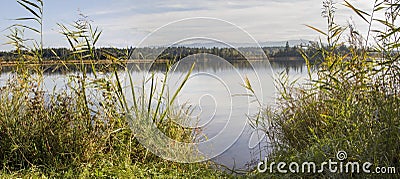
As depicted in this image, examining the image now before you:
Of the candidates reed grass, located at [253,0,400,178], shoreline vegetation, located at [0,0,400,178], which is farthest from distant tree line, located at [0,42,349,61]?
reed grass, located at [253,0,400,178]

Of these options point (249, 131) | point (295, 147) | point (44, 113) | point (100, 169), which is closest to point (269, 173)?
point (295, 147)

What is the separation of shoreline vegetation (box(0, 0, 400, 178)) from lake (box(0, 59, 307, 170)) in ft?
0.28

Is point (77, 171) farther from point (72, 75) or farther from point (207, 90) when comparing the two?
point (207, 90)

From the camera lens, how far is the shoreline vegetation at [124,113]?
127 inches

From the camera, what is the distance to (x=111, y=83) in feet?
12.9

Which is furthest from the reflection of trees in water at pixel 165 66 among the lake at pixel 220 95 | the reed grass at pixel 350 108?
the reed grass at pixel 350 108

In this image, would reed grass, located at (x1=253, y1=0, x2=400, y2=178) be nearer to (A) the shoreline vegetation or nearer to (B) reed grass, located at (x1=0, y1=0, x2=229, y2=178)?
(A) the shoreline vegetation

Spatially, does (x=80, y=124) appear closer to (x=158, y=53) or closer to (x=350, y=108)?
(x=158, y=53)

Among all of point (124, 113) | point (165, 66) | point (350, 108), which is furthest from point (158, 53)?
point (350, 108)

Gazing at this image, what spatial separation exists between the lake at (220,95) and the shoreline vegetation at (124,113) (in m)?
0.09

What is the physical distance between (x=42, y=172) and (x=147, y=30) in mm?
1558

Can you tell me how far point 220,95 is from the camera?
13.6ft

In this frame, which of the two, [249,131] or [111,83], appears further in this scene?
[249,131]

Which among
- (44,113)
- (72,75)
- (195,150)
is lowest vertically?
(195,150)
